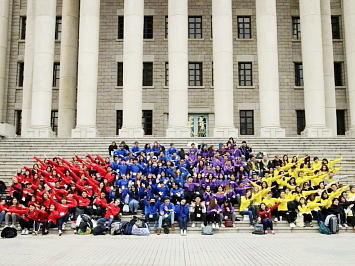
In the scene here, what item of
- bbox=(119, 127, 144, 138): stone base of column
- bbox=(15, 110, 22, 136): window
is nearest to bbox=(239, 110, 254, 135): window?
bbox=(119, 127, 144, 138): stone base of column

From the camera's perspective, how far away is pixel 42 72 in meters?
36.1

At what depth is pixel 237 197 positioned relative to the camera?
21.1 metres

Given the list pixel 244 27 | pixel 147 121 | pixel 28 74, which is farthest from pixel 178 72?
pixel 28 74

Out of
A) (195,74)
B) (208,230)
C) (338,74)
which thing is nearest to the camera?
(208,230)

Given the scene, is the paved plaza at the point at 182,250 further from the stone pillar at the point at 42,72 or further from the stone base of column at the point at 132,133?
the stone pillar at the point at 42,72

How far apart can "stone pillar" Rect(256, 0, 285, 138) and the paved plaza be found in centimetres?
1728

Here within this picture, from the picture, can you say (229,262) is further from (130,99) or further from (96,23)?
(96,23)

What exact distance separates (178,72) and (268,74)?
7.03 metres

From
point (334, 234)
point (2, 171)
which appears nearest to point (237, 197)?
point (334, 234)

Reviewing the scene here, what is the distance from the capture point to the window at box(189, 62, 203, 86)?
1756 inches

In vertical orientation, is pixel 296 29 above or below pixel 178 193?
above

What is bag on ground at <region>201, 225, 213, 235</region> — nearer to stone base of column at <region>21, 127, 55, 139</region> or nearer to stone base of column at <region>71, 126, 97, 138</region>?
stone base of column at <region>71, 126, 97, 138</region>

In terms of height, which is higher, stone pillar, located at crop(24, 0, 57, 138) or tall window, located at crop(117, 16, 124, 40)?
tall window, located at crop(117, 16, 124, 40)

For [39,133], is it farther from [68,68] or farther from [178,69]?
[178,69]
